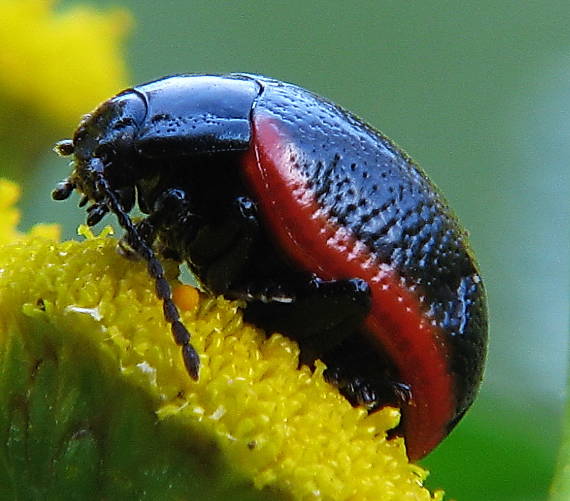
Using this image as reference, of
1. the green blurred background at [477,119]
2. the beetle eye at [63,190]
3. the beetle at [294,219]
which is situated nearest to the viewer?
the beetle at [294,219]

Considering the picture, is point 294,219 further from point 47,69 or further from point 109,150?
Answer: point 47,69

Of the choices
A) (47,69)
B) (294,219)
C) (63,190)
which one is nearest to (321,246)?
(294,219)

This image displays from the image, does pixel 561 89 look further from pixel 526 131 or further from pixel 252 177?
pixel 252 177

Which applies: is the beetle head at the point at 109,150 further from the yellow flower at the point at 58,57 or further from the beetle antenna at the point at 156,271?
the yellow flower at the point at 58,57

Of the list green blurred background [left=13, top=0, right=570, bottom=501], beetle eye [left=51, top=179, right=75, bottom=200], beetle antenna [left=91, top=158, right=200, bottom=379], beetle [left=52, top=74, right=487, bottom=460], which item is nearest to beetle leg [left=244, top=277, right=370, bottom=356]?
beetle [left=52, top=74, right=487, bottom=460]

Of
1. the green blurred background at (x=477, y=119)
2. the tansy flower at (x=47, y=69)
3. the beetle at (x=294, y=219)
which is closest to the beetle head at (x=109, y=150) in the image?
the beetle at (x=294, y=219)

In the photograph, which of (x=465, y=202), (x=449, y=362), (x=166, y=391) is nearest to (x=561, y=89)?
(x=465, y=202)
